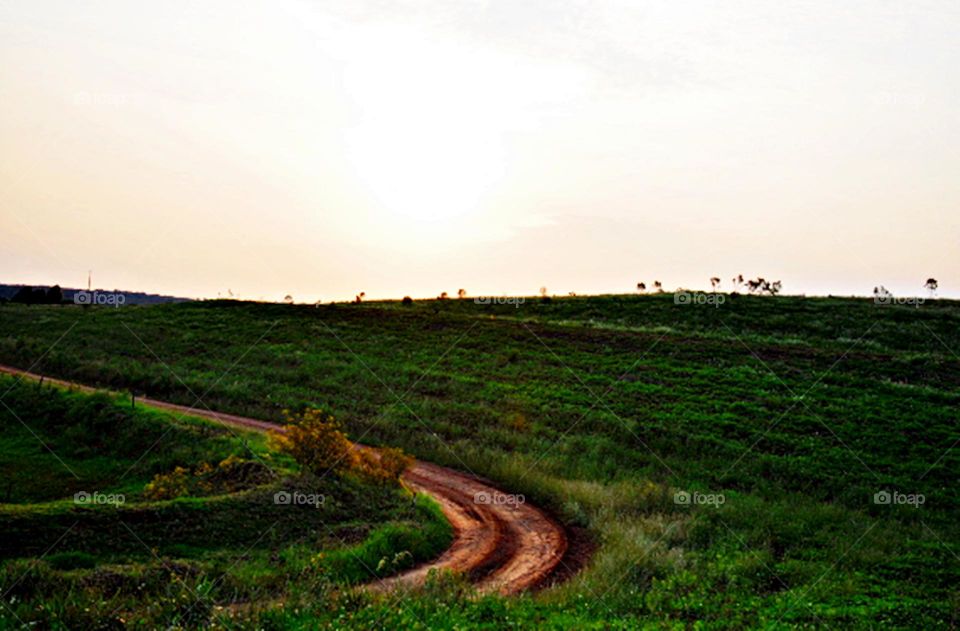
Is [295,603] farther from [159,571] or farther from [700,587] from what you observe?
[700,587]

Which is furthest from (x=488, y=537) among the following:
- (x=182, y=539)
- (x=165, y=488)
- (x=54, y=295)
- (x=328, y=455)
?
(x=54, y=295)

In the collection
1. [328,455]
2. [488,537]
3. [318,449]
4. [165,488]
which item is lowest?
[488,537]

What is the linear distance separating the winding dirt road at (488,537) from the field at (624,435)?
3.24ft

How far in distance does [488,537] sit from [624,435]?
1537cm

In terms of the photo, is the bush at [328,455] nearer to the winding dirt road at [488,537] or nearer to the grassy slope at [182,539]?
the grassy slope at [182,539]

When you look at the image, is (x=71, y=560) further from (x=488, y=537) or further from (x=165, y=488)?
(x=488, y=537)

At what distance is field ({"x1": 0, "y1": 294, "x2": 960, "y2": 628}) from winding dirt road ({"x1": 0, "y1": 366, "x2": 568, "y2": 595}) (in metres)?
0.99

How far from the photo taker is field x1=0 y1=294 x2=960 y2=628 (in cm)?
1398

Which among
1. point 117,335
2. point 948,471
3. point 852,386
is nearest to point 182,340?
point 117,335

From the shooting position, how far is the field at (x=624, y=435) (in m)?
14.0

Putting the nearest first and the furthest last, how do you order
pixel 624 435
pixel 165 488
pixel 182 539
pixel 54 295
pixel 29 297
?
pixel 182 539, pixel 165 488, pixel 624 435, pixel 29 297, pixel 54 295

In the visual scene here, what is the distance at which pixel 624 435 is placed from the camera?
3306 centimetres

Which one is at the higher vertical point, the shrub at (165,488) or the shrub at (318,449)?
the shrub at (318,449)

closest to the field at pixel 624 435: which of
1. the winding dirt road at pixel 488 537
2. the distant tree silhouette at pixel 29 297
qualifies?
the winding dirt road at pixel 488 537
